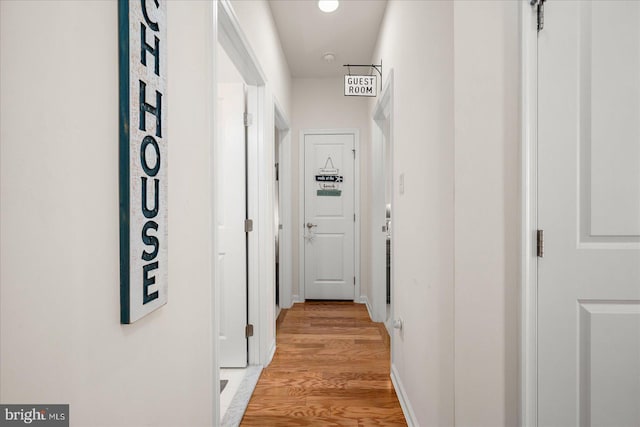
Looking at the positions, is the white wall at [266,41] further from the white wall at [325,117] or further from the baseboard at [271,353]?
the baseboard at [271,353]

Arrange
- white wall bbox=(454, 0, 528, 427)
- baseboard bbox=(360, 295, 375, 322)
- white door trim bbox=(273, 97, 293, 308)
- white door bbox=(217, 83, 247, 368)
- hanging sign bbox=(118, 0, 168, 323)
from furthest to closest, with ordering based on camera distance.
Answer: white door trim bbox=(273, 97, 293, 308) < baseboard bbox=(360, 295, 375, 322) < white door bbox=(217, 83, 247, 368) < white wall bbox=(454, 0, 528, 427) < hanging sign bbox=(118, 0, 168, 323)

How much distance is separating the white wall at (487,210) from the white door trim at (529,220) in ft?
0.09

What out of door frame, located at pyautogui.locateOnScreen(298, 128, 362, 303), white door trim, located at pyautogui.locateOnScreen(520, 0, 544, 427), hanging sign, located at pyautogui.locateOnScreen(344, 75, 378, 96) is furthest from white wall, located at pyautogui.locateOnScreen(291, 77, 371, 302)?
white door trim, located at pyautogui.locateOnScreen(520, 0, 544, 427)

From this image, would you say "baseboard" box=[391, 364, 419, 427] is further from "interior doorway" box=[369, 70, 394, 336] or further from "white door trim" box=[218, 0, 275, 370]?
"interior doorway" box=[369, 70, 394, 336]

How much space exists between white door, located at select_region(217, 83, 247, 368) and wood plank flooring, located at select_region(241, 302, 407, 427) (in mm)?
390

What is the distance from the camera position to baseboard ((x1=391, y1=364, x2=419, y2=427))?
184 cm

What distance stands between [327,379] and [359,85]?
223cm

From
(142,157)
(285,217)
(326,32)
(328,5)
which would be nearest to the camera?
(142,157)

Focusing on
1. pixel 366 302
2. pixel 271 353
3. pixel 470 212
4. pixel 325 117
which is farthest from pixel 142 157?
pixel 366 302

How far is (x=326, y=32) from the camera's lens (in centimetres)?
323

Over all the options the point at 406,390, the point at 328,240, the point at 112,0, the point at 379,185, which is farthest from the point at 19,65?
the point at 328,240

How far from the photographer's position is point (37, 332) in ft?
1.98

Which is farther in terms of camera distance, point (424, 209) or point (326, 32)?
point (326, 32)

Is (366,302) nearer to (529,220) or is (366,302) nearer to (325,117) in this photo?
(325,117)
